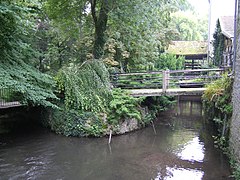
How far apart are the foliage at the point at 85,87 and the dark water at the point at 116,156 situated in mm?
1405

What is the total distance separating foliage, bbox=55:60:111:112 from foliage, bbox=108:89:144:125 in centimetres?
37

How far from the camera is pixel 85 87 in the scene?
428 inches

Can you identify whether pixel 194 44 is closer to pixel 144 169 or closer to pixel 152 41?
pixel 152 41

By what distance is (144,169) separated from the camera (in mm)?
7633

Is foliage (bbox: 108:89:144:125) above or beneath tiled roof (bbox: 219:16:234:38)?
beneath

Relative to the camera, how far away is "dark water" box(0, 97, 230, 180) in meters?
7.33

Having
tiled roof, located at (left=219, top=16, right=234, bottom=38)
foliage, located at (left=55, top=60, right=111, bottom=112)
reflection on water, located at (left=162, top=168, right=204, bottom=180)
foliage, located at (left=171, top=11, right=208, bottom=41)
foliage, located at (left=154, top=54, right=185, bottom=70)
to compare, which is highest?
foliage, located at (left=171, top=11, right=208, bottom=41)

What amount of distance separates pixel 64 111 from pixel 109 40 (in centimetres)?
578

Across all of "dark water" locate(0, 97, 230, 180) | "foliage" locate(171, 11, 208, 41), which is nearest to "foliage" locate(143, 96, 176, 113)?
"dark water" locate(0, 97, 230, 180)

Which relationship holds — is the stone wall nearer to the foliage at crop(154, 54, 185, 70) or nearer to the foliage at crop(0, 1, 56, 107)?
the foliage at crop(0, 1, 56, 107)

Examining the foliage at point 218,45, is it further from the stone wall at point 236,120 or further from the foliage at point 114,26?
the stone wall at point 236,120

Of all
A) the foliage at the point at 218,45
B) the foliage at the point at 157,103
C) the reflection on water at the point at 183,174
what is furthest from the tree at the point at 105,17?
the reflection on water at the point at 183,174

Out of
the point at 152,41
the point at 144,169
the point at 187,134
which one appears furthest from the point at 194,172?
the point at 152,41

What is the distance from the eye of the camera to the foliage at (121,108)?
10.7 meters
